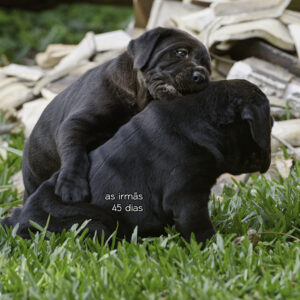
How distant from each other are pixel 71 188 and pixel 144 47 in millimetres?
1212

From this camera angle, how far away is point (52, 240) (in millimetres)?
3482

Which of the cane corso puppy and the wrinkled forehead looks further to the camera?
the wrinkled forehead

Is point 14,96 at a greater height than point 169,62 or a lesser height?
lesser

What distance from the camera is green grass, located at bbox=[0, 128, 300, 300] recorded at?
270cm

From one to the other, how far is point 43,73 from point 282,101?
3.76 meters

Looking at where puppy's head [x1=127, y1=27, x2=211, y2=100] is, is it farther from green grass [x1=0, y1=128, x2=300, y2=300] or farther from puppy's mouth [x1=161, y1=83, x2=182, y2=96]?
green grass [x1=0, y1=128, x2=300, y2=300]

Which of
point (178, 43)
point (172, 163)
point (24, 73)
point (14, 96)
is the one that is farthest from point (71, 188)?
point (24, 73)

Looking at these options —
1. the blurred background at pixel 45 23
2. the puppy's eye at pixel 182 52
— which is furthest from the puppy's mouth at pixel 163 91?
the blurred background at pixel 45 23

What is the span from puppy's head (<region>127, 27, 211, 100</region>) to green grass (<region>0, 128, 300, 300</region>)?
3.10ft

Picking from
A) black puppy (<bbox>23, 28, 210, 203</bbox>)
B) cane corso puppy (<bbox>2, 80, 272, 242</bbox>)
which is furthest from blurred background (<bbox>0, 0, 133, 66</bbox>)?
cane corso puppy (<bbox>2, 80, 272, 242</bbox>)

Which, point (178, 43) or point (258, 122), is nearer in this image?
point (258, 122)

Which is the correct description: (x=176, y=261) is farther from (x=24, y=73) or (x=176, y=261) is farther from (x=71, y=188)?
(x=24, y=73)

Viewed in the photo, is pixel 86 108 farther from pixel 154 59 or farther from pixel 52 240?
pixel 52 240

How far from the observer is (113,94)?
4.17 meters
